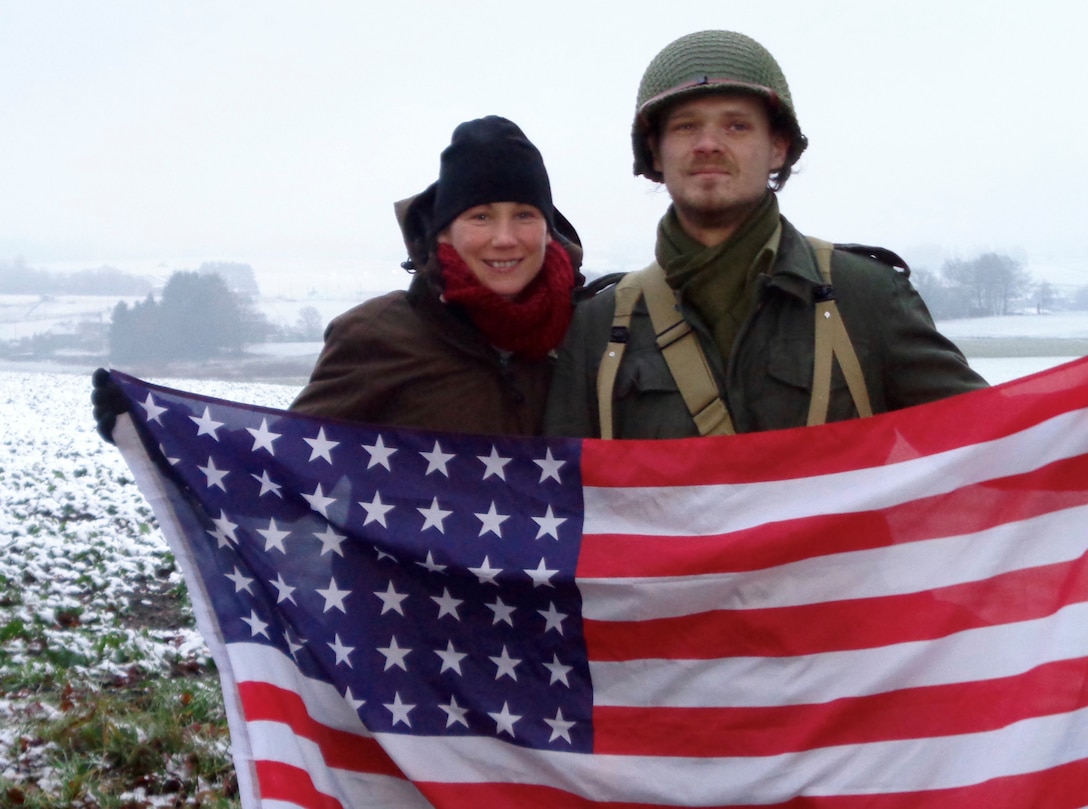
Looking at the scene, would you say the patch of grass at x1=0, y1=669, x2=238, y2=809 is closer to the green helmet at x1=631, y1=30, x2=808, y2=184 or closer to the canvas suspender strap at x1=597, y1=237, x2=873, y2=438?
the canvas suspender strap at x1=597, y1=237, x2=873, y2=438

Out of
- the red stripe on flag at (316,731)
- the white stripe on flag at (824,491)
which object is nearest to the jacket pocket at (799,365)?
the white stripe on flag at (824,491)

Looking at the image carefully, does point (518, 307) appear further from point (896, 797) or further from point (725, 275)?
point (896, 797)

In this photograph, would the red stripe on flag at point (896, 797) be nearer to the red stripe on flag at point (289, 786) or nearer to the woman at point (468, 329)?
the red stripe on flag at point (289, 786)

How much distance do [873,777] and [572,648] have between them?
83 cm

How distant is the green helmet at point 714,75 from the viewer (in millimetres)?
3305

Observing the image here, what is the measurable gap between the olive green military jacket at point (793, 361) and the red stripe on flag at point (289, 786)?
3.80 feet

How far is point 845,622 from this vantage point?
3.10 meters

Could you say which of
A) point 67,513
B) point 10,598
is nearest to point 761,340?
point 10,598

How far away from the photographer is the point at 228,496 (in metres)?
3.35

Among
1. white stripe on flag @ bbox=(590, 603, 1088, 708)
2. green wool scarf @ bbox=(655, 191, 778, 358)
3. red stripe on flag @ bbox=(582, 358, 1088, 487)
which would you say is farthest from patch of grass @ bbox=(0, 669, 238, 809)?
green wool scarf @ bbox=(655, 191, 778, 358)

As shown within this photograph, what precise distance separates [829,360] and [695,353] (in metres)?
0.37

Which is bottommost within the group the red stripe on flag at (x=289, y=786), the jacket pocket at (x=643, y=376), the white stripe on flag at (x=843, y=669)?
the red stripe on flag at (x=289, y=786)

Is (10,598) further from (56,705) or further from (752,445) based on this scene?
(752,445)

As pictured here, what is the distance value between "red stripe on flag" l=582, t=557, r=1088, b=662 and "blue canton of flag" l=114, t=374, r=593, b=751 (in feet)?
0.57
